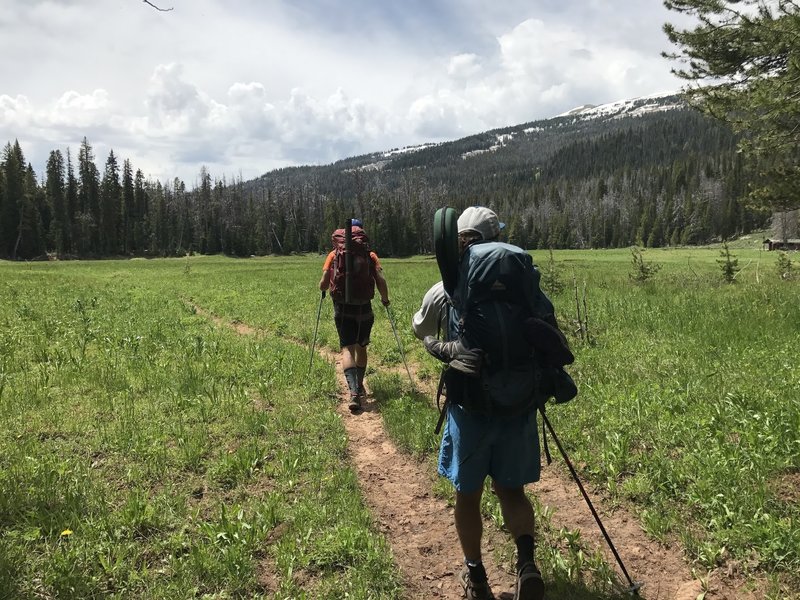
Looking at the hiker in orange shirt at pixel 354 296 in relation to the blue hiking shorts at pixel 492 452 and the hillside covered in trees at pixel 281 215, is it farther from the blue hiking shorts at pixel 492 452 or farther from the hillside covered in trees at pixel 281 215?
the hillside covered in trees at pixel 281 215

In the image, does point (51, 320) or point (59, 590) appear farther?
point (51, 320)

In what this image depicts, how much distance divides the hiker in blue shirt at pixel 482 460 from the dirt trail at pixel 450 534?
18.7 inches

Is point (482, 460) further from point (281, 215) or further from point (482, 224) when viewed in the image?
point (281, 215)

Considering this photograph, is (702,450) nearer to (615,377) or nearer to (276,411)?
(615,377)

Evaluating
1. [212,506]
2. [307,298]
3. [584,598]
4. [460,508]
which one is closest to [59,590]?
[212,506]

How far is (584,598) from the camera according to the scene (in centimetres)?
374

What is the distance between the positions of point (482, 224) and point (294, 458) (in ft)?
12.7

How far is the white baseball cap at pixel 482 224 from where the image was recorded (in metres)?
3.64

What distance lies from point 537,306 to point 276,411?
5298 mm

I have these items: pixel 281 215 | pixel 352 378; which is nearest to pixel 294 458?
pixel 352 378

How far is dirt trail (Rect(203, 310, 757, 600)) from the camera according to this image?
153 inches

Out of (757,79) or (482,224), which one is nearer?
(482,224)

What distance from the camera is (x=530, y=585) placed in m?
3.37

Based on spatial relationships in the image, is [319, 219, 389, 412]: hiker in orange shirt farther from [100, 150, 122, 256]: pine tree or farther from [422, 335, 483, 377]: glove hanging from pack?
[100, 150, 122, 256]: pine tree
